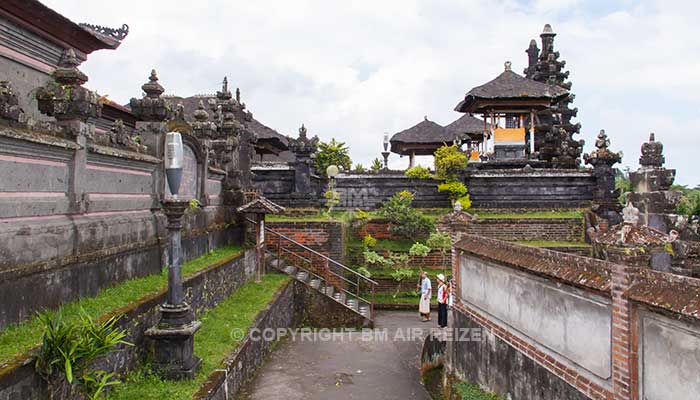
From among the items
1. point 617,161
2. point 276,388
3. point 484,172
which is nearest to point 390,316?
point 276,388

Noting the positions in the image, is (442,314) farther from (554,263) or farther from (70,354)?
(70,354)

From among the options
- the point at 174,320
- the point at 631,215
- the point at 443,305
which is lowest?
the point at 443,305

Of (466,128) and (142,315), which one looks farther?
(466,128)

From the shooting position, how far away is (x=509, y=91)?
25688 mm

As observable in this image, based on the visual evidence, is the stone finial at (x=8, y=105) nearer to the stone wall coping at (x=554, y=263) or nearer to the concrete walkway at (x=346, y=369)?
the concrete walkway at (x=346, y=369)

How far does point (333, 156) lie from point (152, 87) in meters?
14.8

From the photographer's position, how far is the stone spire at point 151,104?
9.88 meters

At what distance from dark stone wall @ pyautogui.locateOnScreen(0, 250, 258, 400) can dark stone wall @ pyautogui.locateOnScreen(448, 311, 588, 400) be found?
14.9 ft

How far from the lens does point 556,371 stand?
6.00m

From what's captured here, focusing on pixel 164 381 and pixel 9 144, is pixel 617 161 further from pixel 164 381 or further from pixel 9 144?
pixel 9 144

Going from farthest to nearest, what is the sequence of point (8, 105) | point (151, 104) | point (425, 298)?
point (425, 298) → point (151, 104) → point (8, 105)

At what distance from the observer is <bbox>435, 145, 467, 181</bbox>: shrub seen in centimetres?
2050

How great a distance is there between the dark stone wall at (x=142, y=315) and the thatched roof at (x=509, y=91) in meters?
15.6

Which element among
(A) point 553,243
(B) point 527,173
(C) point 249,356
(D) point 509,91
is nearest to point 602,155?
(B) point 527,173
